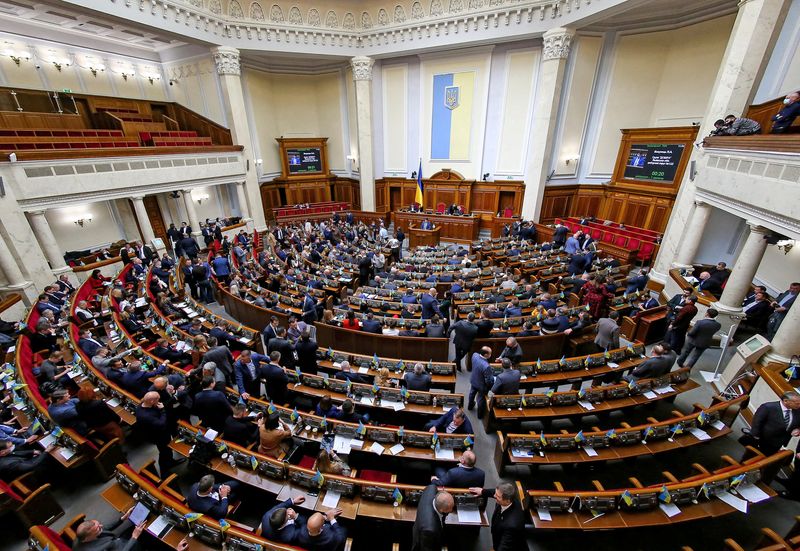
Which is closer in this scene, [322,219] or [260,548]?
[260,548]

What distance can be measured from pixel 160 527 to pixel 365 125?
1831 centimetres

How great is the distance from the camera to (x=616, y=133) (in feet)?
48.5

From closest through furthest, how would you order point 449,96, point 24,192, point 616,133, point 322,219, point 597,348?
point 597,348 → point 24,192 → point 616,133 → point 449,96 → point 322,219

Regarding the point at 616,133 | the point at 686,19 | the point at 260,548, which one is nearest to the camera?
the point at 260,548

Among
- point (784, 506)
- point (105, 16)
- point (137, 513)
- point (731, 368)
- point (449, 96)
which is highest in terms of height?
point (105, 16)

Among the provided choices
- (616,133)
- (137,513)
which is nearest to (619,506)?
(137,513)

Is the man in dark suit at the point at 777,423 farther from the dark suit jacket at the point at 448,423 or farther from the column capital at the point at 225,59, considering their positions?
the column capital at the point at 225,59

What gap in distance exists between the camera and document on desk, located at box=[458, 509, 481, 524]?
3.33 meters

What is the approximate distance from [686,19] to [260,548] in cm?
1964

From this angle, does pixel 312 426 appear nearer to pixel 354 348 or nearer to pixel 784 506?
pixel 354 348

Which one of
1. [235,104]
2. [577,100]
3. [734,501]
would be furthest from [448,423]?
[235,104]

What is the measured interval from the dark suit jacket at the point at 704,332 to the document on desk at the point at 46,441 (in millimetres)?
10205

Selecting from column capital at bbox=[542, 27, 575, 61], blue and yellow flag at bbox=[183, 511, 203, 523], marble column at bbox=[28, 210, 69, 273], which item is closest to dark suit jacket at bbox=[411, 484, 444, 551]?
blue and yellow flag at bbox=[183, 511, 203, 523]

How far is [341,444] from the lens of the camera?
4211 millimetres
